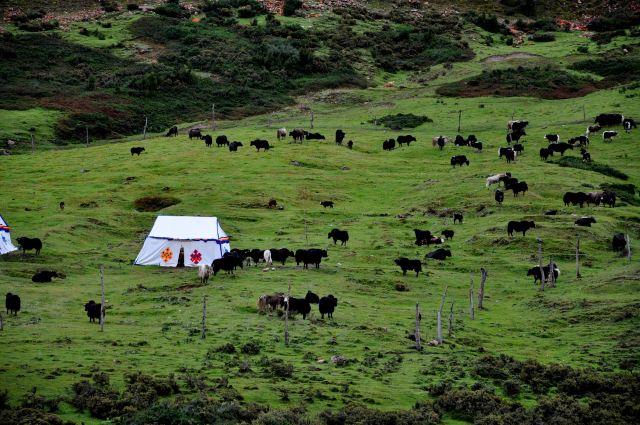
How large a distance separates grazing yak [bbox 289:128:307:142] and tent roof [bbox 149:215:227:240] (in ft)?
100

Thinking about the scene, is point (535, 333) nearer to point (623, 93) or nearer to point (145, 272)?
point (145, 272)

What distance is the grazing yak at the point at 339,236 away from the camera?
5341cm

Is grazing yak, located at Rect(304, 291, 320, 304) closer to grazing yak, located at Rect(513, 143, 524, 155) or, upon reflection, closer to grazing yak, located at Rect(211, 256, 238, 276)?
grazing yak, located at Rect(211, 256, 238, 276)

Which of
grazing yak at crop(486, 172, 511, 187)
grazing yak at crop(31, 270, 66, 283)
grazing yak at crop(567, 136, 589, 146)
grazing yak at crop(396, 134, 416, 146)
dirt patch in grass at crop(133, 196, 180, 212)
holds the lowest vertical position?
grazing yak at crop(31, 270, 66, 283)

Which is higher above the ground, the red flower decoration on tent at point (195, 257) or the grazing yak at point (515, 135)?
the grazing yak at point (515, 135)

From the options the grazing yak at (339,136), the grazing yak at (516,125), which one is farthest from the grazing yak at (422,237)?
the grazing yak at (516,125)

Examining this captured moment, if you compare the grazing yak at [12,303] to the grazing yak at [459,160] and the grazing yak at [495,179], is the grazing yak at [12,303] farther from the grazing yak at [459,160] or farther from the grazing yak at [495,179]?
the grazing yak at [459,160]

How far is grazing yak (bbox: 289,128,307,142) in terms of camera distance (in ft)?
271

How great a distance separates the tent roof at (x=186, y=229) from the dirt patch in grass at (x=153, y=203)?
1109 centimetres

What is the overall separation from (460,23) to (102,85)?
56.7 m

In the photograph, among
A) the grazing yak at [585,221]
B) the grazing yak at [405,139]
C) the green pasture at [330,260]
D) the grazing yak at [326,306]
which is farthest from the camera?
the grazing yak at [405,139]

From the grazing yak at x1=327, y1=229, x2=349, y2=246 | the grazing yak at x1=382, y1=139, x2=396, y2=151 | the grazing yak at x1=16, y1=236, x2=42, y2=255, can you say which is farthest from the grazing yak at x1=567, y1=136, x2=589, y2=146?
the grazing yak at x1=16, y1=236, x2=42, y2=255

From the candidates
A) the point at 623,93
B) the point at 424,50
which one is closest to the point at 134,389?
the point at 623,93

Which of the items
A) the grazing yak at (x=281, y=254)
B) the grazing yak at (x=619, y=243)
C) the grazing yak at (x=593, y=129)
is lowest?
the grazing yak at (x=281, y=254)
